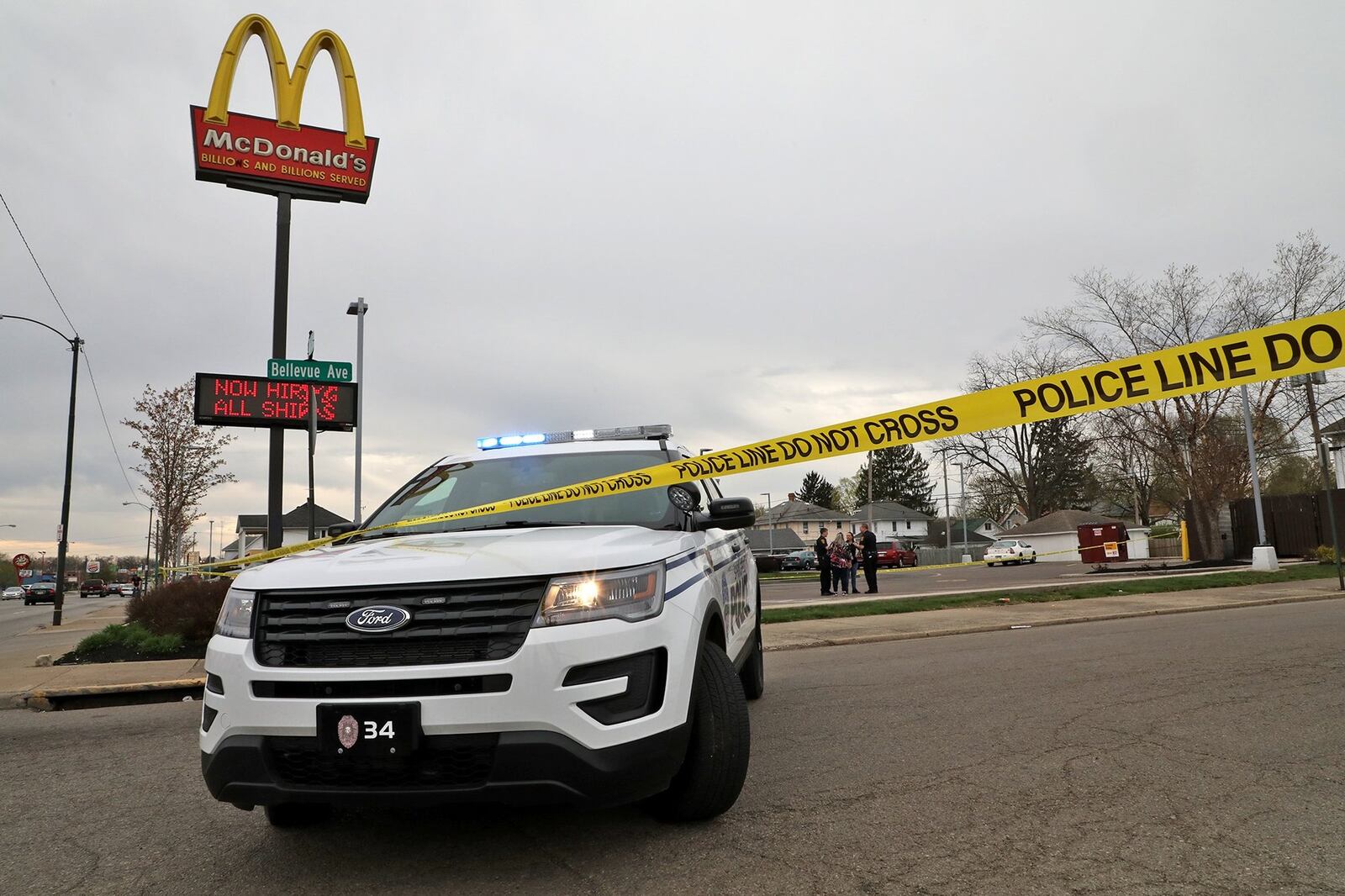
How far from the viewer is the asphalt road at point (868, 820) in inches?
123

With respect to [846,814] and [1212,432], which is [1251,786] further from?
[1212,432]

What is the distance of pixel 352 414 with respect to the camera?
16.5 metres

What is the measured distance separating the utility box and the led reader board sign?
2676cm

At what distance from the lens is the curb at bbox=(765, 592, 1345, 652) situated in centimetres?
1088

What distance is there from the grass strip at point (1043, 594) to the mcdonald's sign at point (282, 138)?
12126 mm

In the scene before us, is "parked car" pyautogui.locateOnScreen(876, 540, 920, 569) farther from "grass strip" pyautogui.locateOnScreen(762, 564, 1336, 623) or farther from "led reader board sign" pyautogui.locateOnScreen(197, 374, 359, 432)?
"led reader board sign" pyautogui.locateOnScreen(197, 374, 359, 432)

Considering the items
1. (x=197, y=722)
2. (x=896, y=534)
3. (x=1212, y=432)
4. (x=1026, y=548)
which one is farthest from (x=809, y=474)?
(x=197, y=722)

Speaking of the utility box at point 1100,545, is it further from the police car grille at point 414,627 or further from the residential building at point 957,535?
the residential building at point 957,535

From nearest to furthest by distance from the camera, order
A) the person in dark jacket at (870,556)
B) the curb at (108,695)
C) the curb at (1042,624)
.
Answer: the curb at (108,695) → the curb at (1042,624) → the person in dark jacket at (870,556)

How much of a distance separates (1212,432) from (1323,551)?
6.49 meters

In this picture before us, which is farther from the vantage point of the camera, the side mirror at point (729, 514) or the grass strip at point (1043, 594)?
the grass strip at point (1043, 594)

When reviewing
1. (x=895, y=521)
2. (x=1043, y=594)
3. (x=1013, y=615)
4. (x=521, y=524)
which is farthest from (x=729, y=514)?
(x=895, y=521)

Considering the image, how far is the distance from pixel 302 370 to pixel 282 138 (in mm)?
5210

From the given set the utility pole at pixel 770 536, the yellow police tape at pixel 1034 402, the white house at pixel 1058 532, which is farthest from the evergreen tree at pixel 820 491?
the yellow police tape at pixel 1034 402
